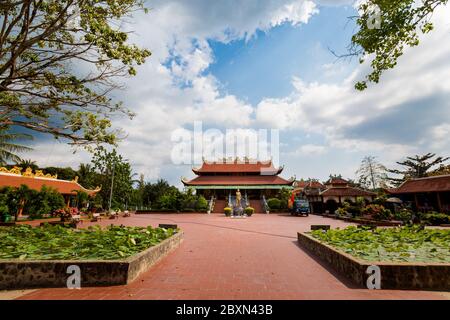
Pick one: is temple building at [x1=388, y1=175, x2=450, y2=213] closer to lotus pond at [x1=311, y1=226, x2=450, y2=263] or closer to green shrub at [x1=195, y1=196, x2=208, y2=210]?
lotus pond at [x1=311, y1=226, x2=450, y2=263]

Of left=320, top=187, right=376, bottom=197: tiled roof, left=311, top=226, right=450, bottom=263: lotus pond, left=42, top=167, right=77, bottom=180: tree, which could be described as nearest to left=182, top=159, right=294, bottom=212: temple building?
left=320, top=187, right=376, bottom=197: tiled roof

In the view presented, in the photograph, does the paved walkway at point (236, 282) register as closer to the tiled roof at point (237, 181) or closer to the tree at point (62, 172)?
the tiled roof at point (237, 181)

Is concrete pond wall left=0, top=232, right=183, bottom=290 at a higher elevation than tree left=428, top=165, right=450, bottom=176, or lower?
lower

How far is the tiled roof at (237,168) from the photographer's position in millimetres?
39438

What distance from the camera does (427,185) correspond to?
2345cm

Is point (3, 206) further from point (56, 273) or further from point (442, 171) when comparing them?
point (442, 171)

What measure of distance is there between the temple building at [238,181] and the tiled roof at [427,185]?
13.1 m

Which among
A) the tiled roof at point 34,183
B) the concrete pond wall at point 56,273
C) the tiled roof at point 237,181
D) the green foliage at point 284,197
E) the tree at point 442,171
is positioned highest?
the tree at point 442,171

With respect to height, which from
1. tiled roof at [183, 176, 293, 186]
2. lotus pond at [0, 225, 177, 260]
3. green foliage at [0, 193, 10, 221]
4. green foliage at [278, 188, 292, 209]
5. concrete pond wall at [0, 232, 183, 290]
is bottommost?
concrete pond wall at [0, 232, 183, 290]

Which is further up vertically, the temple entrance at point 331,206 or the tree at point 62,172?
the tree at point 62,172

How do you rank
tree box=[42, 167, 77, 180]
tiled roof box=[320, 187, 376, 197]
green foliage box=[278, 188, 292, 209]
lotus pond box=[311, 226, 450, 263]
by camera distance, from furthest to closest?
tree box=[42, 167, 77, 180]
green foliage box=[278, 188, 292, 209]
tiled roof box=[320, 187, 376, 197]
lotus pond box=[311, 226, 450, 263]

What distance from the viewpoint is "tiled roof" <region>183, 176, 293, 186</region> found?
36031mm

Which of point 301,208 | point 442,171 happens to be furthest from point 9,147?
point 442,171

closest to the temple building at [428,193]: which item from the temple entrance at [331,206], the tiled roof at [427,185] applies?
the tiled roof at [427,185]
